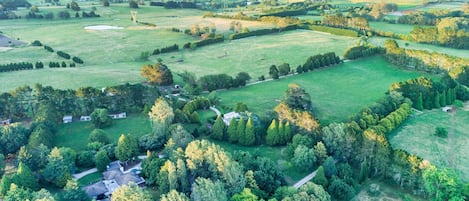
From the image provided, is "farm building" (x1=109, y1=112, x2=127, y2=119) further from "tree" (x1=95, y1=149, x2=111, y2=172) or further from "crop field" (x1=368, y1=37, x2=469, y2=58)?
"crop field" (x1=368, y1=37, x2=469, y2=58)

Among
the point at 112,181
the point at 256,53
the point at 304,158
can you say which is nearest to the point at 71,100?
the point at 112,181

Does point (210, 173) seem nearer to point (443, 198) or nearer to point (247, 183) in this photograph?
point (247, 183)

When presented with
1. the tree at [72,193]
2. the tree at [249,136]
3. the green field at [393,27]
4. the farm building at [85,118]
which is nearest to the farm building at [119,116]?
the farm building at [85,118]

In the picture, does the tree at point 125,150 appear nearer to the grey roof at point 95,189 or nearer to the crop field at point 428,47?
the grey roof at point 95,189

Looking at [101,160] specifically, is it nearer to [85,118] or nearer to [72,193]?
[72,193]

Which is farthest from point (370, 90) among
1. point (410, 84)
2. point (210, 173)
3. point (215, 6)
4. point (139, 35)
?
point (215, 6)

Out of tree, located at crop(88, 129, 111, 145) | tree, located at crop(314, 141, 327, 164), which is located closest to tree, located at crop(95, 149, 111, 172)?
tree, located at crop(88, 129, 111, 145)

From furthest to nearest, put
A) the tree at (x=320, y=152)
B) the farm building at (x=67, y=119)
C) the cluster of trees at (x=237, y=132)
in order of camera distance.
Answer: the farm building at (x=67, y=119) < the cluster of trees at (x=237, y=132) < the tree at (x=320, y=152)

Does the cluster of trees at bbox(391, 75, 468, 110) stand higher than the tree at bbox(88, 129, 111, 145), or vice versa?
the cluster of trees at bbox(391, 75, 468, 110)
